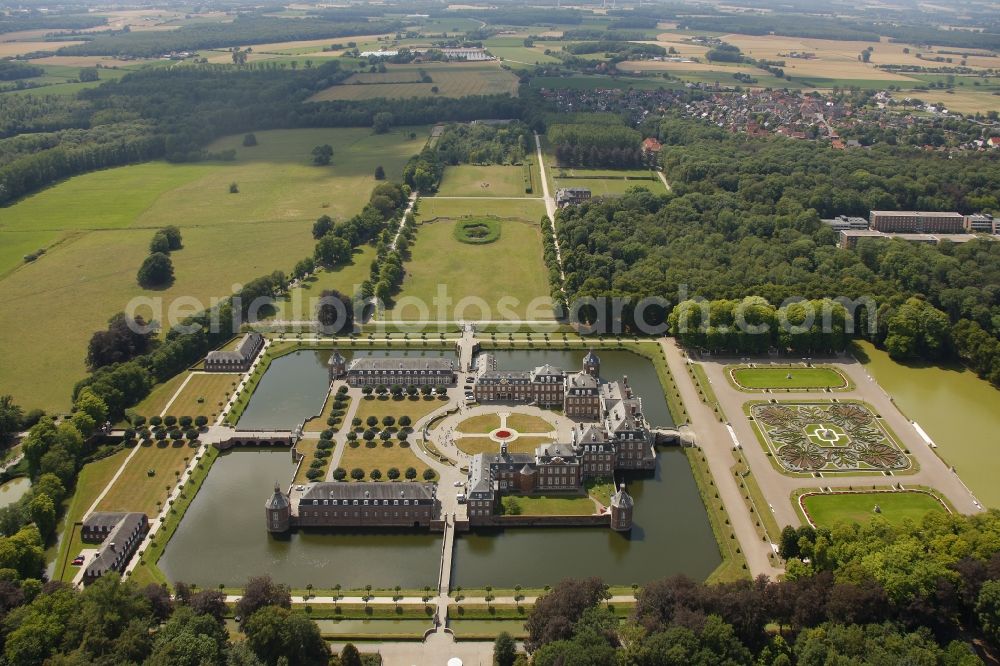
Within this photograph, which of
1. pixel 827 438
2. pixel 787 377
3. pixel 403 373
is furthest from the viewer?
pixel 787 377

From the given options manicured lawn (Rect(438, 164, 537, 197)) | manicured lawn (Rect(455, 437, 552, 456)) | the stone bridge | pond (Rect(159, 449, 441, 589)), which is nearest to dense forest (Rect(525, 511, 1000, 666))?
pond (Rect(159, 449, 441, 589))

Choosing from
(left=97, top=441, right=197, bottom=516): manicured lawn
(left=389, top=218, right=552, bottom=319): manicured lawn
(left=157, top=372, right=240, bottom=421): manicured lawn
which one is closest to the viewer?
(left=97, top=441, right=197, bottom=516): manicured lawn

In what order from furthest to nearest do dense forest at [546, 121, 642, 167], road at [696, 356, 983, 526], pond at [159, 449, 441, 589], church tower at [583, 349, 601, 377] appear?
dense forest at [546, 121, 642, 167] → church tower at [583, 349, 601, 377] → road at [696, 356, 983, 526] → pond at [159, 449, 441, 589]

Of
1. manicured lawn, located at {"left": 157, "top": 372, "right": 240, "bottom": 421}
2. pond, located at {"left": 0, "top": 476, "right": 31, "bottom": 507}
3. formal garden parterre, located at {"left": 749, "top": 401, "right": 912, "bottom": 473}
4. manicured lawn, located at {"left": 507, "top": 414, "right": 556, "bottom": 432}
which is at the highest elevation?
manicured lawn, located at {"left": 157, "top": 372, "right": 240, "bottom": 421}

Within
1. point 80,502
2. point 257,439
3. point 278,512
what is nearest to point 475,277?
point 257,439

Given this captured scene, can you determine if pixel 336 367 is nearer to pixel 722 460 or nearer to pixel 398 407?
pixel 398 407

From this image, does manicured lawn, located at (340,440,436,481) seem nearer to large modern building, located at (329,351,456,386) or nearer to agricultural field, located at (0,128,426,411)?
large modern building, located at (329,351,456,386)

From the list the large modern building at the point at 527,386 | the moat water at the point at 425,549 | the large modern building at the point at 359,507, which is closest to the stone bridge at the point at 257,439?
the moat water at the point at 425,549
